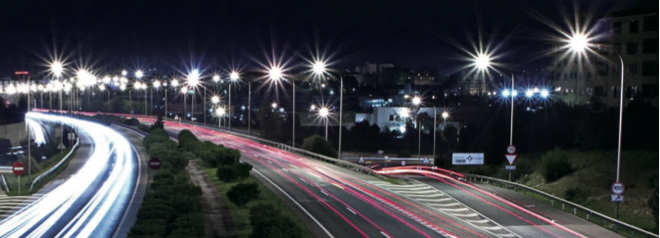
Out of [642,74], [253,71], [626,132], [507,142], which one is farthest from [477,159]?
[253,71]

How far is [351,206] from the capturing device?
2867 cm

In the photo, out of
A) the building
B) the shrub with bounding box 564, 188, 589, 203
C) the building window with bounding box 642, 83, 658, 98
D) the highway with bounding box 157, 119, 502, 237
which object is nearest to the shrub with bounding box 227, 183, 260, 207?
the highway with bounding box 157, 119, 502, 237

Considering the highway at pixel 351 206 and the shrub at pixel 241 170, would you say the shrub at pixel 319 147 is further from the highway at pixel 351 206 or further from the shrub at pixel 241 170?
the shrub at pixel 241 170

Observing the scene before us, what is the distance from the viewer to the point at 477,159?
134 feet

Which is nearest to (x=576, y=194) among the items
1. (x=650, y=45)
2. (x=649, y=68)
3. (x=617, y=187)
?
(x=617, y=187)

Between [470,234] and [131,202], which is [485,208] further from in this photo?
[131,202]

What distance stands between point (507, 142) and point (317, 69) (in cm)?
1695

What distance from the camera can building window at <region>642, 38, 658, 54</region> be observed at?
162ft

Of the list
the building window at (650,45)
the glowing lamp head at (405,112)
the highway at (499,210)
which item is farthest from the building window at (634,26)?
the glowing lamp head at (405,112)

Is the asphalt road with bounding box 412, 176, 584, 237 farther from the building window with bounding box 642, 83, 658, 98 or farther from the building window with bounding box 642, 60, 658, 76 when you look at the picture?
the building window with bounding box 642, 60, 658, 76

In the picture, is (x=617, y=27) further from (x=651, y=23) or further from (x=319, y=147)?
(x=319, y=147)

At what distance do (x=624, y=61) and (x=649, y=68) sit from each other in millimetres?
2150

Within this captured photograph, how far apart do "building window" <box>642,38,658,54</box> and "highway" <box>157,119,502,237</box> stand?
25071 mm

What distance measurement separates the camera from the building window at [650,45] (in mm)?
49438
